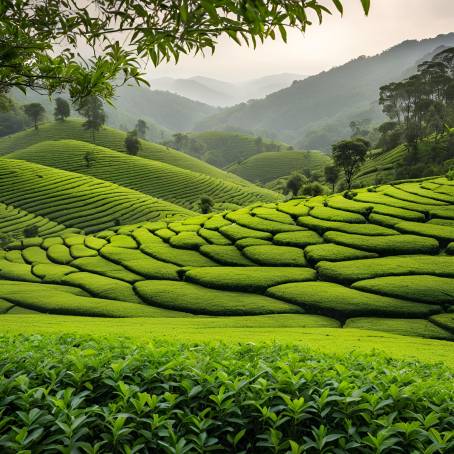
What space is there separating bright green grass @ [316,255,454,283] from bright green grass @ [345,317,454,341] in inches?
162

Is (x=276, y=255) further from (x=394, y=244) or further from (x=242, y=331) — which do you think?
(x=242, y=331)

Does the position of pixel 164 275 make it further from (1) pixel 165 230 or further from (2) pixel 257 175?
(2) pixel 257 175

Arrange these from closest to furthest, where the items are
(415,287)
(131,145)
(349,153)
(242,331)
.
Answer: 1. (242,331)
2. (415,287)
3. (349,153)
4. (131,145)

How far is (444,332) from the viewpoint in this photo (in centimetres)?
2130

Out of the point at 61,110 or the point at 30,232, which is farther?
the point at 61,110

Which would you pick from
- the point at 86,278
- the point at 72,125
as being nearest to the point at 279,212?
the point at 86,278

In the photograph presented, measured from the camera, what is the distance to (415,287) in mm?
24172

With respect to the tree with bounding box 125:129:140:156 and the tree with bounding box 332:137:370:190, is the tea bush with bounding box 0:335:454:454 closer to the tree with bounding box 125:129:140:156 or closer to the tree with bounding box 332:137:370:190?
the tree with bounding box 332:137:370:190

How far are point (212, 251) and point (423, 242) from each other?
15.5 metres

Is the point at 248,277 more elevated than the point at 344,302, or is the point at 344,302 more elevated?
the point at 248,277

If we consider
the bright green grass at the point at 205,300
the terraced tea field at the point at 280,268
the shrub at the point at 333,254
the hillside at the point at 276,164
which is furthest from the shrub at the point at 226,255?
the hillside at the point at 276,164

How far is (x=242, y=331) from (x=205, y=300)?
617cm

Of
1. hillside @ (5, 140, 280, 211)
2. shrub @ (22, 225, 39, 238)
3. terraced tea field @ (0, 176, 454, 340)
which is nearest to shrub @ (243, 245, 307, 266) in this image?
terraced tea field @ (0, 176, 454, 340)

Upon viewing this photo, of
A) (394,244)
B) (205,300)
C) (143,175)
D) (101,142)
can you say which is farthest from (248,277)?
(101,142)
